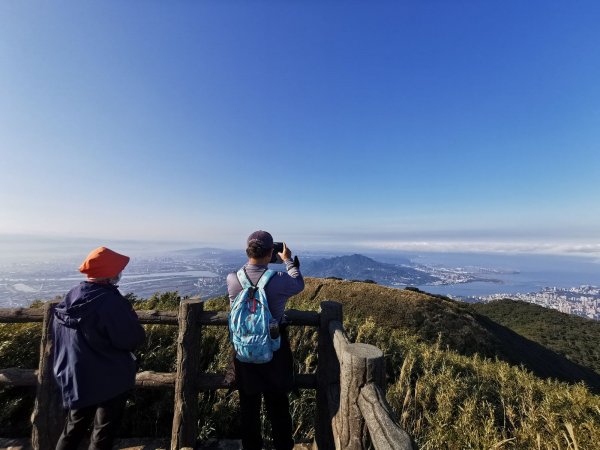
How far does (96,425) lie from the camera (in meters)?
2.83

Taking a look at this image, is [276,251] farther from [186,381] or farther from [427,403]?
[427,403]

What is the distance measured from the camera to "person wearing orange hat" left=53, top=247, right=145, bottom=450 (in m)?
2.57

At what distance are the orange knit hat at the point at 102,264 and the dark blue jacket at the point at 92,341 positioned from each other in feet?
0.37

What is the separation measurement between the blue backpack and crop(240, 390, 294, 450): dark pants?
52cm

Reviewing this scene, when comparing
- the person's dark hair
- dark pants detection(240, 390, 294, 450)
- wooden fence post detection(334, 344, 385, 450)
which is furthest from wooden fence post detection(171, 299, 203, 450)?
wooden fence post detection(334, 344, 385, 450)

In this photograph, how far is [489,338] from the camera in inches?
1016

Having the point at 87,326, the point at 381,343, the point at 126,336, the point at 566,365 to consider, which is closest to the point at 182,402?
the point at 126,336

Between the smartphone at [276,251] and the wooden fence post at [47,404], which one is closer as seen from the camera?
the smartphone at [276,251]

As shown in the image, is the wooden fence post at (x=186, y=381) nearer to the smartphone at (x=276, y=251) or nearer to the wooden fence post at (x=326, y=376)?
the smartphone at (x=276, y=251)

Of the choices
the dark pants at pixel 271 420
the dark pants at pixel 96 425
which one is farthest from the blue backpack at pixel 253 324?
the dark pants at pixel 96 425

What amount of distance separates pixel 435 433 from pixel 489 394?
2.13 meters

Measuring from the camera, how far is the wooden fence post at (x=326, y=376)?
3.05 meters

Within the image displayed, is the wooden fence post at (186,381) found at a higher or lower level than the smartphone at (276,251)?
lower

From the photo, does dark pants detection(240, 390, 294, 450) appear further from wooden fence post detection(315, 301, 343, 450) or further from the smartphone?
the smartphone
